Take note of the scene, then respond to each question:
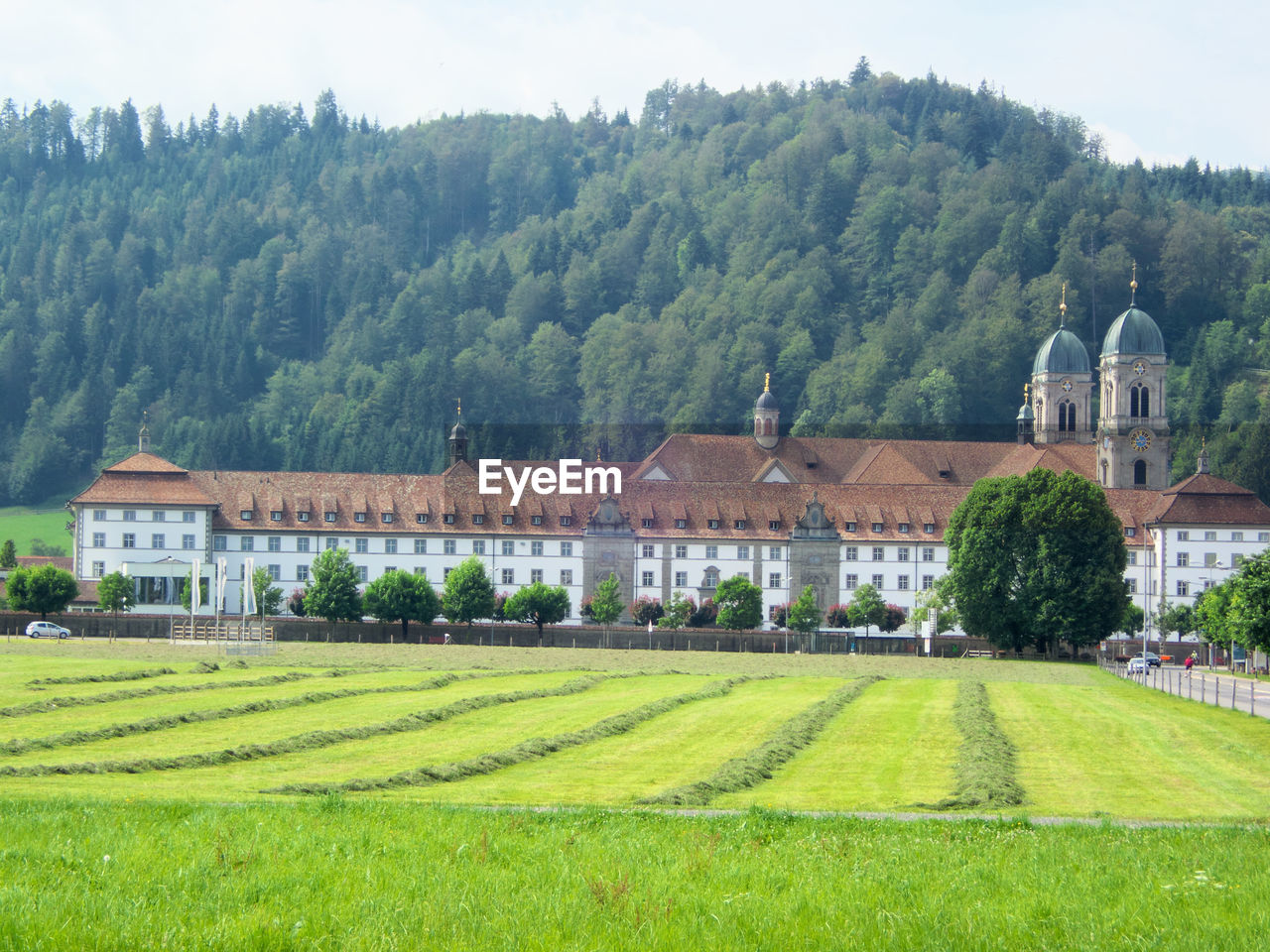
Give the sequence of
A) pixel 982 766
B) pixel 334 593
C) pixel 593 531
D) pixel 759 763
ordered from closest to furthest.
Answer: pixel 759 763, pixel 982 766, pixel 334 593, pixel 593 531

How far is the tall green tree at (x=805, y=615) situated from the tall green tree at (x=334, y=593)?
29.3m

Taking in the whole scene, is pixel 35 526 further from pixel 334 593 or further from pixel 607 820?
Answer: pixel 607 820

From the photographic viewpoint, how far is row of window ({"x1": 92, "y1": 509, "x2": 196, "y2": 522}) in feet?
383

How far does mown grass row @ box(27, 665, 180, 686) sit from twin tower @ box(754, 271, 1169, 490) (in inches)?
3734

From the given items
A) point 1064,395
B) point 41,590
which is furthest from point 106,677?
point 1064,395

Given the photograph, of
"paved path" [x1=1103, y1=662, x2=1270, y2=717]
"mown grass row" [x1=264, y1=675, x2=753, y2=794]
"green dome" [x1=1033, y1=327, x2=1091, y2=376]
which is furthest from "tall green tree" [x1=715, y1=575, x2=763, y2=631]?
"green dome" [x1=1033, y1=327, x2=1091, y2=376]

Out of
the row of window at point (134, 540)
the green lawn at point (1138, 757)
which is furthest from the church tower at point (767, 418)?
the green lawn at point (1138, 757)

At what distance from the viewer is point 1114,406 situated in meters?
144

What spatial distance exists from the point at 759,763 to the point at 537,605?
242 ft

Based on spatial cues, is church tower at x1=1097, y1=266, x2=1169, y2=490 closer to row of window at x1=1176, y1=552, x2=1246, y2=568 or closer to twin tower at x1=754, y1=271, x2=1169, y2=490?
twin tower at x1=754, y1=271, x2=1169, y2=490

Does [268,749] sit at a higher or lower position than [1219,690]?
higher

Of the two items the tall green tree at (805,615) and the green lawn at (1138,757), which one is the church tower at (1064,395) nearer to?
the tall green tree at (805,615)

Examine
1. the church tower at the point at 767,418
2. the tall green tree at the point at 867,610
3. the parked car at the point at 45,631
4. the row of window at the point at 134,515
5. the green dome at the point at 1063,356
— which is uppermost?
the green dome at the point at 1063,356

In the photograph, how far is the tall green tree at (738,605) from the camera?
10694cm
